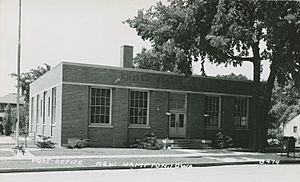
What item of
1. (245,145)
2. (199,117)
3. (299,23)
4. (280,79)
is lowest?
(245,145)

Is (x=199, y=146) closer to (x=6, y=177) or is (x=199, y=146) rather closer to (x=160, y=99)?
(x=160, y=99)

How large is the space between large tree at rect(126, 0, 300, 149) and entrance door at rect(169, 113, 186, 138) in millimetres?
4116

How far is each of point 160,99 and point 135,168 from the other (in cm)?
1300

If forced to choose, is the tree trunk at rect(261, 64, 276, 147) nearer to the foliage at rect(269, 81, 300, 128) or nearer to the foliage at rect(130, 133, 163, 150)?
the foliage at rect(130, 133, 163, 150)

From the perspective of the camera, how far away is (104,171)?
48.1ft

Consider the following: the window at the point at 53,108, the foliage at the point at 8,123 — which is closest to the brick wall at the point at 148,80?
the window at the point at 53,108

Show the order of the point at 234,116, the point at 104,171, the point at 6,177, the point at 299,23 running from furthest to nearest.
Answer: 1. the point at 234,116
2. the point at 299,23
3. the point at 104,171
4. the point at 6,177

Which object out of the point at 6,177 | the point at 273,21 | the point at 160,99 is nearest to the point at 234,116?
the point at 160,99

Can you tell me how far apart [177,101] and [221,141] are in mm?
4166

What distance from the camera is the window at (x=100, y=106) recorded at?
26516 mm

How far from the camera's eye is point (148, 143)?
86.5ft

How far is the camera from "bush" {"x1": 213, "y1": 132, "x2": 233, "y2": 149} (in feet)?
95.5

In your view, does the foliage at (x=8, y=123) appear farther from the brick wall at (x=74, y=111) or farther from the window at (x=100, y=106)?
the brick wall at (x=74, y=111)

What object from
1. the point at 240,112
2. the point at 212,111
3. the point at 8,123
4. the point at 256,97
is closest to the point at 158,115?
the point at 212,111
